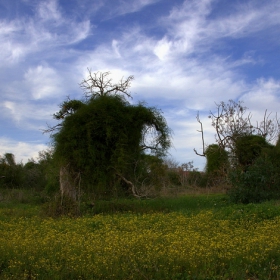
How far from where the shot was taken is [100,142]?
54.9 feet

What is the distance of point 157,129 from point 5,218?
7.71 m

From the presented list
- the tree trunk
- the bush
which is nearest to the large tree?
the tree trunk

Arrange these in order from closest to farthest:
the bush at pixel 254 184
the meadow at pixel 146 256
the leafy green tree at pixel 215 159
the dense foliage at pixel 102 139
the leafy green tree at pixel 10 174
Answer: the meadow at pixel 146 256 < the dense foliage at pixel 102 139 < the bush at pixel 254 184 < the leafy green tree at pixel 215 159 < the leafy green tree at pixel 10 174

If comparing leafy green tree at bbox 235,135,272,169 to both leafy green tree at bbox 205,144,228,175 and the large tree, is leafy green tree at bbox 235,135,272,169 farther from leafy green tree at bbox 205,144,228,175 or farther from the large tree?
the large tree

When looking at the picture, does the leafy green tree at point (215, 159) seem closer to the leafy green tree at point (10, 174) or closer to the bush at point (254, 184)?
the bush at point (254, 184)

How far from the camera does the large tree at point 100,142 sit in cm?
1628

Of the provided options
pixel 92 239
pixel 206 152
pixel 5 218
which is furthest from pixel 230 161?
pixel 92 239

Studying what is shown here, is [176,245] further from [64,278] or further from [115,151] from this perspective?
[115,151]

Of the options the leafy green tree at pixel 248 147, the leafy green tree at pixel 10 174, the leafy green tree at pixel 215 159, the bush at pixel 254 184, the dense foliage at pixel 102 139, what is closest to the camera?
the dense foliage at pixel 102 139

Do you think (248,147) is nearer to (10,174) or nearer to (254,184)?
(254,184)

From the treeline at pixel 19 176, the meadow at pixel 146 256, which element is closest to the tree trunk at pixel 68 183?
the meadow at pixel 146 256

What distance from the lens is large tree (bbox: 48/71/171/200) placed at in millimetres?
16281

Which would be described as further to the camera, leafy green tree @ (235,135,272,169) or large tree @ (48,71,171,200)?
leafy green tree @ (235,135,272,169)

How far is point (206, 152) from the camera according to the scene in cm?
3058
